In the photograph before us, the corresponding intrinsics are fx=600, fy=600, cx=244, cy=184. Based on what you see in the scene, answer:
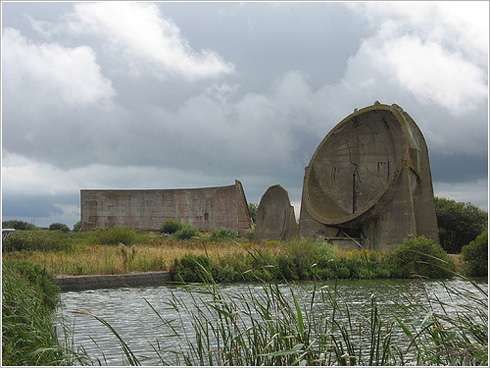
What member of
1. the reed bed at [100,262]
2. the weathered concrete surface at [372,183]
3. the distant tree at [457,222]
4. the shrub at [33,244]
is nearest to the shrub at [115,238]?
the shrub at [33,244]

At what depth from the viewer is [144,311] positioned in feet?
31.1

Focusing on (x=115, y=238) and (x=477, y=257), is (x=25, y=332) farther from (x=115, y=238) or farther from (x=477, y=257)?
(x=115, y=238)

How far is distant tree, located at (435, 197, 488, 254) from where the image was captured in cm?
2780

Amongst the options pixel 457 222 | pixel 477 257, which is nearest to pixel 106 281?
pixel 477 257

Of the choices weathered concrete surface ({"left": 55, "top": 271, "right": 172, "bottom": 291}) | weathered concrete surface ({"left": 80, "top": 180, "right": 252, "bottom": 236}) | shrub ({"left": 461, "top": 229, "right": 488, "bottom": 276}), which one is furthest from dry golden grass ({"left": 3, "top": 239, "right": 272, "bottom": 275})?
weathered concrete surface ({"left": 80, "top": 180, "right": 252, "bottom": 236})

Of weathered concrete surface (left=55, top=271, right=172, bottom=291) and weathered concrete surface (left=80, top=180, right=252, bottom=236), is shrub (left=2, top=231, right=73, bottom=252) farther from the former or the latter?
weathered concrete surface (left=80, top=180, right=252, bottom=236)

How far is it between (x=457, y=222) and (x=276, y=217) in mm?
8451

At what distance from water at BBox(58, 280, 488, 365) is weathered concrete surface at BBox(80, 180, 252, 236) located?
24.4 m

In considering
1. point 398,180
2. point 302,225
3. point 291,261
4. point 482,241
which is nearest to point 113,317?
point 291,261

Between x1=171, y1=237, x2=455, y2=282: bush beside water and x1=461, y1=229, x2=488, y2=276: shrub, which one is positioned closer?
x1=171, y1=237, x2=455, y2=282: bush beside water

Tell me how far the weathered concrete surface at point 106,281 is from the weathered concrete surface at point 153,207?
77.4 feet

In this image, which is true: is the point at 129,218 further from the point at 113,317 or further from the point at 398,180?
the point at 113,317

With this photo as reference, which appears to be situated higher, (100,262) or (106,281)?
(100,262)

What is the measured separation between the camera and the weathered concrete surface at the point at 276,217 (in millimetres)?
27125
